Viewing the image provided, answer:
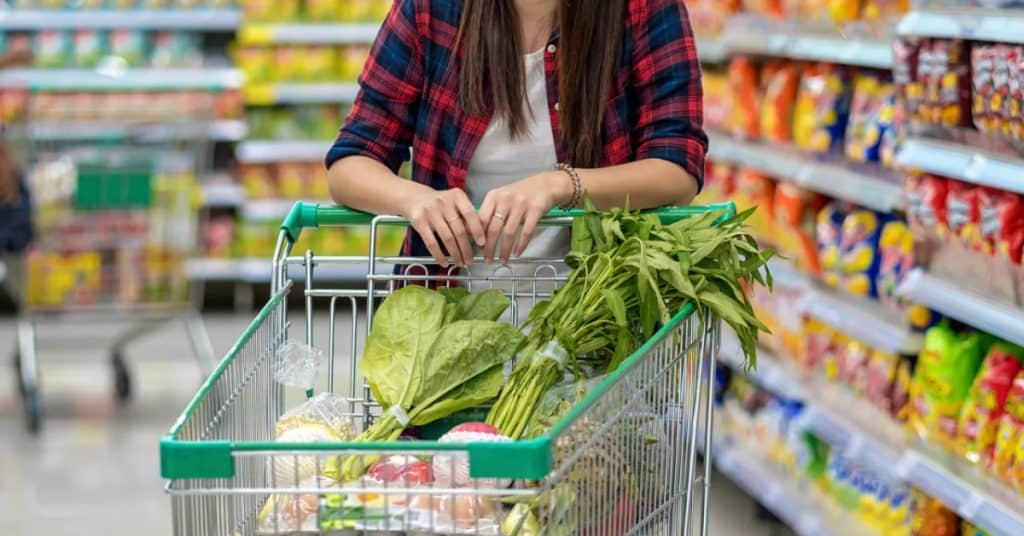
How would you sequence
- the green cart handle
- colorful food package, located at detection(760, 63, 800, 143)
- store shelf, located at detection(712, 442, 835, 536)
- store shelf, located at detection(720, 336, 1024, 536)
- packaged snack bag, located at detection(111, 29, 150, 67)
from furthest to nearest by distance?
packaged snack bag, located at detection(111, 29, 150, 67) → colorful food package, located at detection(760, 63, 800, 143) → store shelf, located at detection(712, 442, 835, 536) → store shelf, located at detection(720, 336, 1024, 536) → the green cart handle

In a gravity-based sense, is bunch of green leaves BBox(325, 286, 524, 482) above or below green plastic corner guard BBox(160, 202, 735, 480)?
below

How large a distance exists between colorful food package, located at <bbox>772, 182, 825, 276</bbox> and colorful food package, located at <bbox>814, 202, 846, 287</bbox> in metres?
0.04

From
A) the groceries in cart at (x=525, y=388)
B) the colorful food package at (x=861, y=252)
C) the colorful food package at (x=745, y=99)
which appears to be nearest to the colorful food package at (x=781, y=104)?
the colorful food package at (x=745, y=99)

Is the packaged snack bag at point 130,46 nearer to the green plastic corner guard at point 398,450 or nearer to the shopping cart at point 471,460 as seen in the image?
the shopping cart at point 471,460

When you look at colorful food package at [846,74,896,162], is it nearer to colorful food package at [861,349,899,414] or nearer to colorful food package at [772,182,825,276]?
colorful food package at [772,182,825,276]

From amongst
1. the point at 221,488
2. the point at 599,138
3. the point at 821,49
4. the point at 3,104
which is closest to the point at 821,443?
the point at 821,49

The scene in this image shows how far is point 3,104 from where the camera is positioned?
703 cm

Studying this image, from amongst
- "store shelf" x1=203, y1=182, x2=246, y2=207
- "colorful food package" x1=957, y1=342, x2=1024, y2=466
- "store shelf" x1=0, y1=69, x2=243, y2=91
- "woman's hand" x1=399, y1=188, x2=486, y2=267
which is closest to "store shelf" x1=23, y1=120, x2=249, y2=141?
"store shelf" x1=0, y1=69, x2=243, y2=91

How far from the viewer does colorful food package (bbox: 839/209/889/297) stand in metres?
3.73

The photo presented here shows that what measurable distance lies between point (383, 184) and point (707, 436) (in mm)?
535

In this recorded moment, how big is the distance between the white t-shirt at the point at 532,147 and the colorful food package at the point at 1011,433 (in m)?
1.21

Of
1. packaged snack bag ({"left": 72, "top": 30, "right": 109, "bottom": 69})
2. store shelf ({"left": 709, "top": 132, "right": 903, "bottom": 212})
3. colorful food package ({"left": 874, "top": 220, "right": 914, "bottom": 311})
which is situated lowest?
packaged snack bag ({"left": 72, "top": 30, "right": 109, "bottom": 69})

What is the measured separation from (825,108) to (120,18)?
448 cm

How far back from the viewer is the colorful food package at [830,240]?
390 cm
